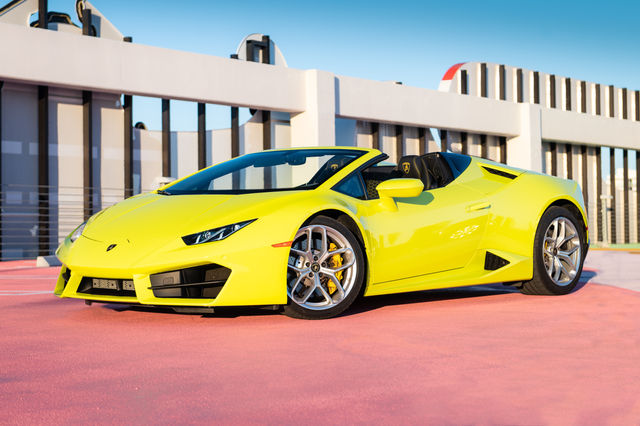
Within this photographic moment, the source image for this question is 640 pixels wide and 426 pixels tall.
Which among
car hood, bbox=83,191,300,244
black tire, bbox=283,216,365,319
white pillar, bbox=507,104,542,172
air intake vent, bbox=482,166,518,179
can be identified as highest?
white pillar, bbox=507,104,542,172

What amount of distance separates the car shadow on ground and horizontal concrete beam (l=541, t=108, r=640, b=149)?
18662mm

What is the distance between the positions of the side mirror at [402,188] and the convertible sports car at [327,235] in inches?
0.4

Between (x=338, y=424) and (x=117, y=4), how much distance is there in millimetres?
15592

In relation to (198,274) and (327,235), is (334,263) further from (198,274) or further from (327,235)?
(198,274)

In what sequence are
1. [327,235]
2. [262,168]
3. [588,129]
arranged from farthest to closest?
[588,129], [262,168], [327,235]

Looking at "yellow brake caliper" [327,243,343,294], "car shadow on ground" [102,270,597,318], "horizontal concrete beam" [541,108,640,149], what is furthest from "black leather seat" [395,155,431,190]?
"horizontal concrete beam" [541,108,640,149]

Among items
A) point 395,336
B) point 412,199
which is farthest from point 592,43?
point 395,336

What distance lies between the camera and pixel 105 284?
14.3 ft

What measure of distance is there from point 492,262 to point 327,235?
5.45 feet

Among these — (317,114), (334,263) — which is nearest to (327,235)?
(334,263)

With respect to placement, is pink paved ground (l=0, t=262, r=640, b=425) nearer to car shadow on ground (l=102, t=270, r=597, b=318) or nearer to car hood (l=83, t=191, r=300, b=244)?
car shadow on ground (l=102, t=270, r=597, b=318)

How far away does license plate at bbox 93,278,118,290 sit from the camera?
4309 mm

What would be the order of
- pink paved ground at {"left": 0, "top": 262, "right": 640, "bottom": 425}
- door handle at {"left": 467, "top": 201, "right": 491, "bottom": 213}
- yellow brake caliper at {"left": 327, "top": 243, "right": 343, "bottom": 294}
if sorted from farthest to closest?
door handle at {"left": 467, "top": 201, "right": 491, "bottom": 213} < yellow brake caliper at {"left": 327, "top": 243, "right": 343, "bottom": 294} < pink paved ground at {"left": 0, "top": 262, "right": 640, "bottom": 425}

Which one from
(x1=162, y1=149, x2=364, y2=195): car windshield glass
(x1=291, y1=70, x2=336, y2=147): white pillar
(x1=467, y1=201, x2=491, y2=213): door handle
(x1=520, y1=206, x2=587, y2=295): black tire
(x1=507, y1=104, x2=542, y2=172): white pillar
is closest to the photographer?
(x1=162, y1=149, x2=364, y2=195): car windshield glass
